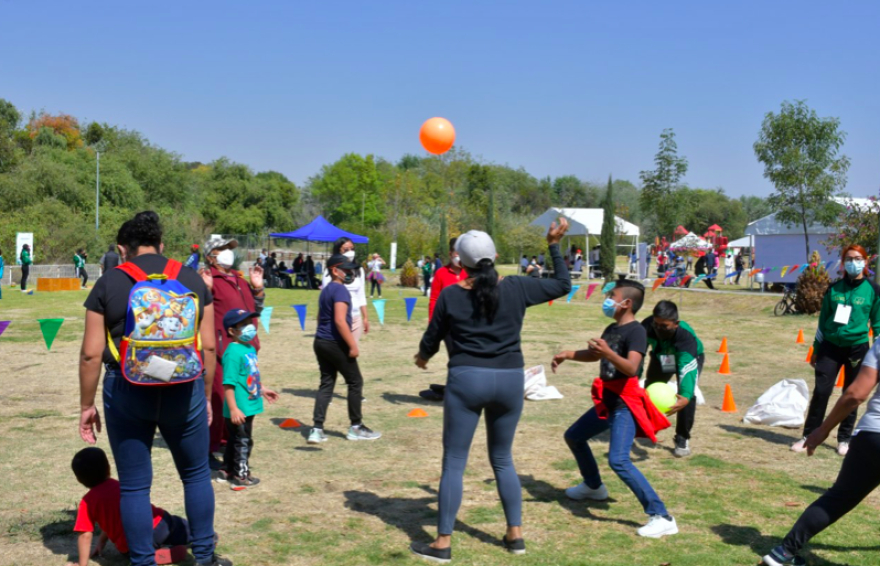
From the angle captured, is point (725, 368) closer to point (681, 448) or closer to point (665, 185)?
point (681, 448)

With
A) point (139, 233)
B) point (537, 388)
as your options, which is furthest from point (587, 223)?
point (139, 233)

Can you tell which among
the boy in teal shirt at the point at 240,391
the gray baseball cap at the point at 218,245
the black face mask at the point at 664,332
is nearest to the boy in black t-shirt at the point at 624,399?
the black face mask at the point at 664,332

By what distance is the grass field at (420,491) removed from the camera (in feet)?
15.9

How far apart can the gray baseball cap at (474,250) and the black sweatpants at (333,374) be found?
9.87 feet

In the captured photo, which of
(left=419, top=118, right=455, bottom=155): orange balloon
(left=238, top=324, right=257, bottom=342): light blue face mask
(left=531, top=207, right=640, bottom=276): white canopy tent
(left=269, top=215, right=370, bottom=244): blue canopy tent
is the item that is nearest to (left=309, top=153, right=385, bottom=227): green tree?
(left=531, top=207, right=640, bottom=276): white canopy tent

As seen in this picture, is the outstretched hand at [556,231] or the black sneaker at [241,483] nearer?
the outstretched hand at [556,231]

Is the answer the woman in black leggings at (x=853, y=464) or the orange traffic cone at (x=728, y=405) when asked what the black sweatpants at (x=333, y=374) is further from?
the orange traffic cone at (x=728, y=405)

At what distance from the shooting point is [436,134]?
16.4m

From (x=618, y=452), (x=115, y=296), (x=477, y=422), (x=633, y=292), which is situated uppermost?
(x=633, y=292)

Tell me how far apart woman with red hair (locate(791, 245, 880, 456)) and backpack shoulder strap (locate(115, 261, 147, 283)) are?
5.90 m

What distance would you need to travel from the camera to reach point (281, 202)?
76.7 meters

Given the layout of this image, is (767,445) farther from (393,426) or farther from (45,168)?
(45,168)

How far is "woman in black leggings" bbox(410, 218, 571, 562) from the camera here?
4.41 meters

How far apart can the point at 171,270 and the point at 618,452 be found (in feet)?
9.94
